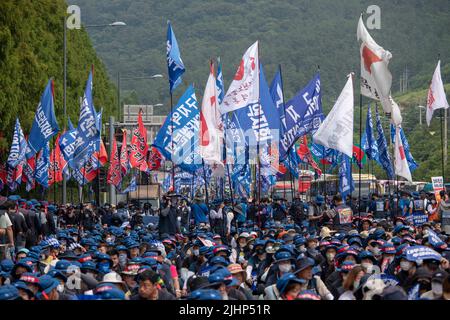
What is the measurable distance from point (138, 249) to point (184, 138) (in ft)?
29.6

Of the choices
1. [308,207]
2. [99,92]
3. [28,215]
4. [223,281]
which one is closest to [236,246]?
[28,215]

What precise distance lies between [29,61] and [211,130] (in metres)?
16.2

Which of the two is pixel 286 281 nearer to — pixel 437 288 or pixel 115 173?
pixel 437 288

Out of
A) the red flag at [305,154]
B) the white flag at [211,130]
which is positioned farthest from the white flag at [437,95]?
the red flag at [305,154]

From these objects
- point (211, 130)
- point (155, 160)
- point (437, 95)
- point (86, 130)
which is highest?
point (437, 95)

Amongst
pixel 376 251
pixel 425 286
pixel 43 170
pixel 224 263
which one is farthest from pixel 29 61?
pixel 425 286

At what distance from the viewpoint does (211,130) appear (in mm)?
26312

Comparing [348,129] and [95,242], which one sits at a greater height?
[348,129]

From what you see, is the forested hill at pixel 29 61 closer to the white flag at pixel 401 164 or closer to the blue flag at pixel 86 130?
the blue flag at pixel 86 130

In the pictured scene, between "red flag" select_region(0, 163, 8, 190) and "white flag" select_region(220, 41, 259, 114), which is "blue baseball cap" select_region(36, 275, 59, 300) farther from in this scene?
"red flag" select_region(0, 163, 8, 190)

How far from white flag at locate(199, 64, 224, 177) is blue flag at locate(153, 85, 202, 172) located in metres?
0.92

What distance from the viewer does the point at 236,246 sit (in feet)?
73.7
